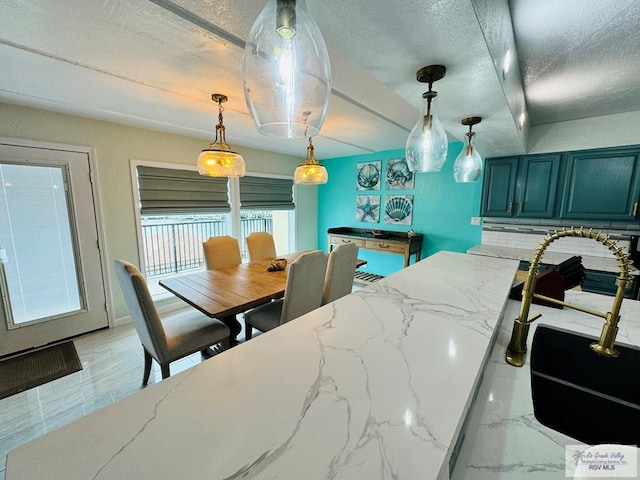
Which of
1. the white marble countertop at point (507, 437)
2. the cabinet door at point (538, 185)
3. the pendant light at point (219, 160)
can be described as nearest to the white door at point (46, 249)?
the pendant light at point (219, 160)

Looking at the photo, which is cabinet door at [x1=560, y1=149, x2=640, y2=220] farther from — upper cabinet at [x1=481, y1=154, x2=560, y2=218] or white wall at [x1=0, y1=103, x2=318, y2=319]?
white wall at [x1=0, y1=103, x2=318, y2=319]

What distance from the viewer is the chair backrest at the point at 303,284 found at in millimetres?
1824

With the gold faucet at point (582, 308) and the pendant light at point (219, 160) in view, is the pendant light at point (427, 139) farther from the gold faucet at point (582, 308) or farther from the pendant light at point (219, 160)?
the pendant light at point (219, 160)

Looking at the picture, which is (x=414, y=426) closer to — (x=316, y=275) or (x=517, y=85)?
(x=316, y=275)

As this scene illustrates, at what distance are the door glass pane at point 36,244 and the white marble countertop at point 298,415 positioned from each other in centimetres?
284

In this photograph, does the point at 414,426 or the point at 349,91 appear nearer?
the point at 414,426

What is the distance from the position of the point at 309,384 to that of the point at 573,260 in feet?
5.11

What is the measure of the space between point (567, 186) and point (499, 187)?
57cm

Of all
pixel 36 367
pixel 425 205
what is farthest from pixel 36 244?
pixel 425 205

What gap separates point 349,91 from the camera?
1865 millimetres

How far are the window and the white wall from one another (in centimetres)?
11

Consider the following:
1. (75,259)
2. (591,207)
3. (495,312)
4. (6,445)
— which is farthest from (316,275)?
(591,207)

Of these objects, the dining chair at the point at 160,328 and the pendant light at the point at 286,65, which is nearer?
the pendant light at the point at 286,65

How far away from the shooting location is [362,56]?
109 cm
